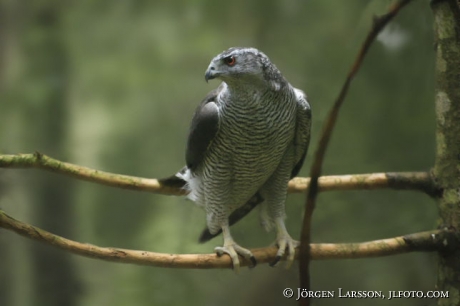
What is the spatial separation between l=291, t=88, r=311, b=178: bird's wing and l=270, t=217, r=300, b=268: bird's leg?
0.98 feet

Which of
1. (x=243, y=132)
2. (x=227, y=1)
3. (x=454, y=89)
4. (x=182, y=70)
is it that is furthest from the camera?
(x=182, y=70)

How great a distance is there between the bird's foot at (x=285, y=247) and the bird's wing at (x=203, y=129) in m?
0.48

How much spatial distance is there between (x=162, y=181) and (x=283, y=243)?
619 millimetres

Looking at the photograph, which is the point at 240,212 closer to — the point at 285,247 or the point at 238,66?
the point at 285,247

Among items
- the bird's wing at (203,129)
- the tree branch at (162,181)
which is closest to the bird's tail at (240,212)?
the tree branch at (162,181)

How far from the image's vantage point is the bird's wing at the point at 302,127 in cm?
197

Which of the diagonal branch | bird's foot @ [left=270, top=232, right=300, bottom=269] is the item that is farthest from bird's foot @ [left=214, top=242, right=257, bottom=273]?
the diagonal branch

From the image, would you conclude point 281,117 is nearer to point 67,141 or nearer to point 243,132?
point 243,132

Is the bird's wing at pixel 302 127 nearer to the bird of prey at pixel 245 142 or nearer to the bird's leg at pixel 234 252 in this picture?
the bird of prey at pixel 245 142

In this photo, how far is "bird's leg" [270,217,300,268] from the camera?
1988 millimetres

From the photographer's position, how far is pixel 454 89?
1.61 metres

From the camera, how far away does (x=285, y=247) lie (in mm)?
2027

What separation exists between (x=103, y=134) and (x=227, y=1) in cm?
133

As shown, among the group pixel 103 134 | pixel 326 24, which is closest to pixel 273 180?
pixel 326 24
